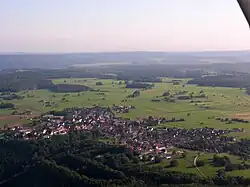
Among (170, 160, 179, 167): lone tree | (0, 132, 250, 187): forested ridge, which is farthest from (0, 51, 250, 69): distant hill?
(170, 160, 179, 167): lone tree

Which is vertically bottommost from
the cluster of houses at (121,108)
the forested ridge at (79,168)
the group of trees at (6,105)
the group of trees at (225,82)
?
the group of trees at (6,105)

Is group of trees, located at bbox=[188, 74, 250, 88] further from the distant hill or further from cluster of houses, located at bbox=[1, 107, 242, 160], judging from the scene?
the distant hill

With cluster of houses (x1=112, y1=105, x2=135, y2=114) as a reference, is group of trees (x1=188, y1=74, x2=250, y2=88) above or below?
above

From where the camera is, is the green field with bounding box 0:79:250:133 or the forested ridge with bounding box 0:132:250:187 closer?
the forested ridge with bounding box 0:132:250:187

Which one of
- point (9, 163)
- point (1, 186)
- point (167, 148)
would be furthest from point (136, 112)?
point (1, 186)

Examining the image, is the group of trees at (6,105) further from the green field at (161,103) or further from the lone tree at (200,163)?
the lone tree at (200,163)

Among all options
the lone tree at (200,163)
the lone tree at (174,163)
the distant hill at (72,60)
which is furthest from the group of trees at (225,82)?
the distant hill at (72,60)
